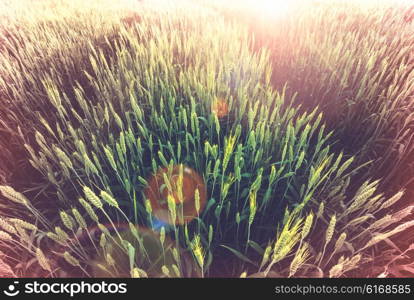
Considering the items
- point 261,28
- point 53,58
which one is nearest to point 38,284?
point 53,58

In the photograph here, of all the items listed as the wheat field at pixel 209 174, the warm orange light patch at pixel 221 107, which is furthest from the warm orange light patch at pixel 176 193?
the warm orange light patch at pixel 221 107

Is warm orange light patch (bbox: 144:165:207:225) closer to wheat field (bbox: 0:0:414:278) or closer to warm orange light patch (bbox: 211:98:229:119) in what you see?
wheat field (bbox: 0:0:414:278)

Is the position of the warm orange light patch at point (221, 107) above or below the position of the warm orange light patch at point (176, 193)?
above

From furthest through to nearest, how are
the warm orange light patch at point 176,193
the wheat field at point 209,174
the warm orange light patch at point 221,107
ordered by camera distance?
1. the warm orange light patch at point 221,107
2. the warm orange light patch at point 176,193
3. the wheat field at point 209,174

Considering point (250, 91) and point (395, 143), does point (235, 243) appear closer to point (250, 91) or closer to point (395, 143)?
point (250, 91)

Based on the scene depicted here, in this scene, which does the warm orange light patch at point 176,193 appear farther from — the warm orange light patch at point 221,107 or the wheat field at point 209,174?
the warm orange light patch at point 221,107

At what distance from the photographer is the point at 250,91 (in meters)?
1.27

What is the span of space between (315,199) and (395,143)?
0.46 meters

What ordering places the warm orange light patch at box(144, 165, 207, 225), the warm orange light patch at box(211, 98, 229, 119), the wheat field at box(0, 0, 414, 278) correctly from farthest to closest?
1. the warm orange light patch at box(211, 98, 229, 119)
2. the warm orange light patch at box(144, 165, 207, 225)
3. the wheat field at box(0, 0, 414, 278)

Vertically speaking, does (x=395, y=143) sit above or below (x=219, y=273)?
above

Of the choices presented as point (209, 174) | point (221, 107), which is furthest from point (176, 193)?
point (221, 107)

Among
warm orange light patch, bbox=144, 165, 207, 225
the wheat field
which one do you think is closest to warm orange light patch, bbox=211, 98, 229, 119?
the wheat field

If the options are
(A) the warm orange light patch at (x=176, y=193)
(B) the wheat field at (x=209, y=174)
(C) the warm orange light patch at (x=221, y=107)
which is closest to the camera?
(B) the wheat field at (x=209, y=174)

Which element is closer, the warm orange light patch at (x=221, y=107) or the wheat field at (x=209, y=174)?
the wheat field at (x=209, y=174)
